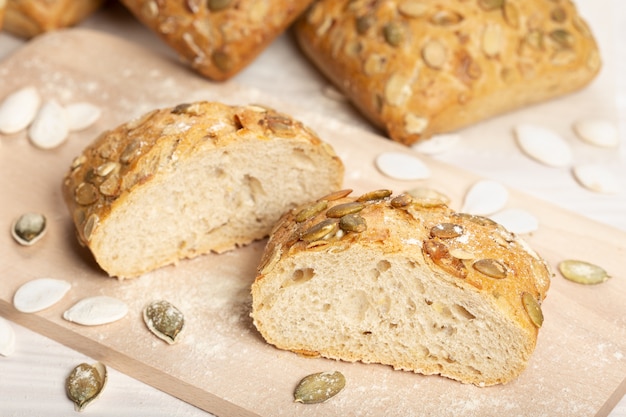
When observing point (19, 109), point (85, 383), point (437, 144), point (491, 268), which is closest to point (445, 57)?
point (437, 144)

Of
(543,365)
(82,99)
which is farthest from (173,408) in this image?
(82,99)

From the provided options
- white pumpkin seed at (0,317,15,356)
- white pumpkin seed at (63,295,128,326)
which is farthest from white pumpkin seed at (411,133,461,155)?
white pumpkin seed at (0,317,15,356)

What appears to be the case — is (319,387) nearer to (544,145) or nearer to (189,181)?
(189,181)

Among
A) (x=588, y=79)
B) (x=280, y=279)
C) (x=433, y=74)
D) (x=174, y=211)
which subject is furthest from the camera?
(x=588, y=79)

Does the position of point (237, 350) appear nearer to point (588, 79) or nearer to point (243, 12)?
point (243, 12)

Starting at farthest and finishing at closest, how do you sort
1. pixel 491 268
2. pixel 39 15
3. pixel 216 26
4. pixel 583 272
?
pixel 39 15 < pixel 216 26 < pixel 583 272 < pixel 491 268
